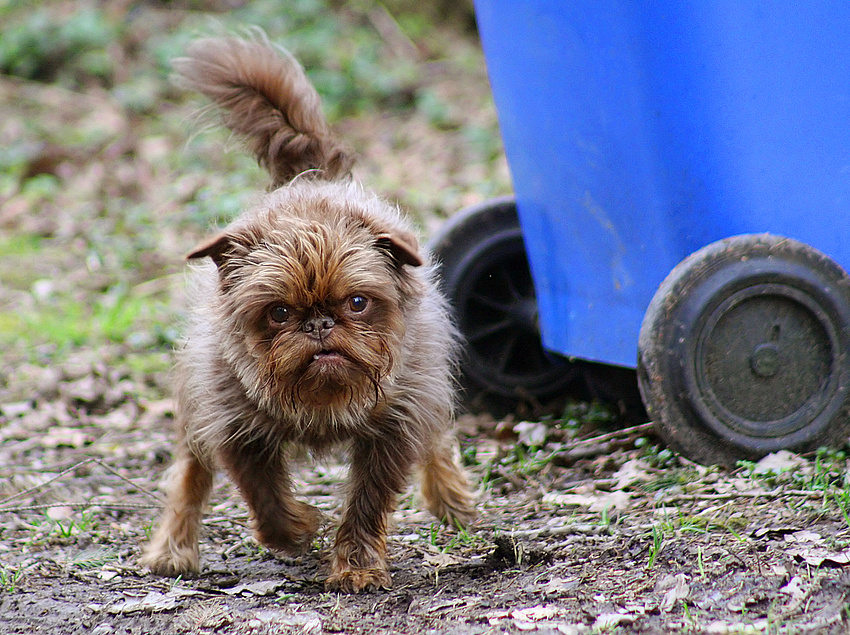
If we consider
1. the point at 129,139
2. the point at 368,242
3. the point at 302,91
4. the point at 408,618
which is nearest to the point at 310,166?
the point at 302,91

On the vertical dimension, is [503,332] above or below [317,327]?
below

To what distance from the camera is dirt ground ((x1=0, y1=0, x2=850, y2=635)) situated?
286 cm

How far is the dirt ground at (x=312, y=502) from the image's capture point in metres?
2.86

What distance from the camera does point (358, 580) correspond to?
3.29 m

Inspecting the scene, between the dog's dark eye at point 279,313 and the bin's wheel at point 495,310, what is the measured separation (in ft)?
5.68

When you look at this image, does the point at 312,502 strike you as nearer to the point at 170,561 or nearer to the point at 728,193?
the point at 170,561

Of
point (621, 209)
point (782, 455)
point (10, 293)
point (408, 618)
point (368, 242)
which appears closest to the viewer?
point (408, 618)

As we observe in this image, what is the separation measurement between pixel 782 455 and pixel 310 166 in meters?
2.09

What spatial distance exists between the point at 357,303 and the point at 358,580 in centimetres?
93

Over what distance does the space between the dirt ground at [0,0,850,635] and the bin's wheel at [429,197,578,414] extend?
16cm

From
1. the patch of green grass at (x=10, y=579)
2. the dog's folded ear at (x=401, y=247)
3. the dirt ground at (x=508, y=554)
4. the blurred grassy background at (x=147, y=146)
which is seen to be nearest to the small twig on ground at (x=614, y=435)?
the dirt ground at (x=508, y=554)

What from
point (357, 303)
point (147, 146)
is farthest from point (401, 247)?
point (147, 146)

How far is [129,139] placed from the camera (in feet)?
32.4

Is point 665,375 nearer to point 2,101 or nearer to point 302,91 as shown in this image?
point 302,91
